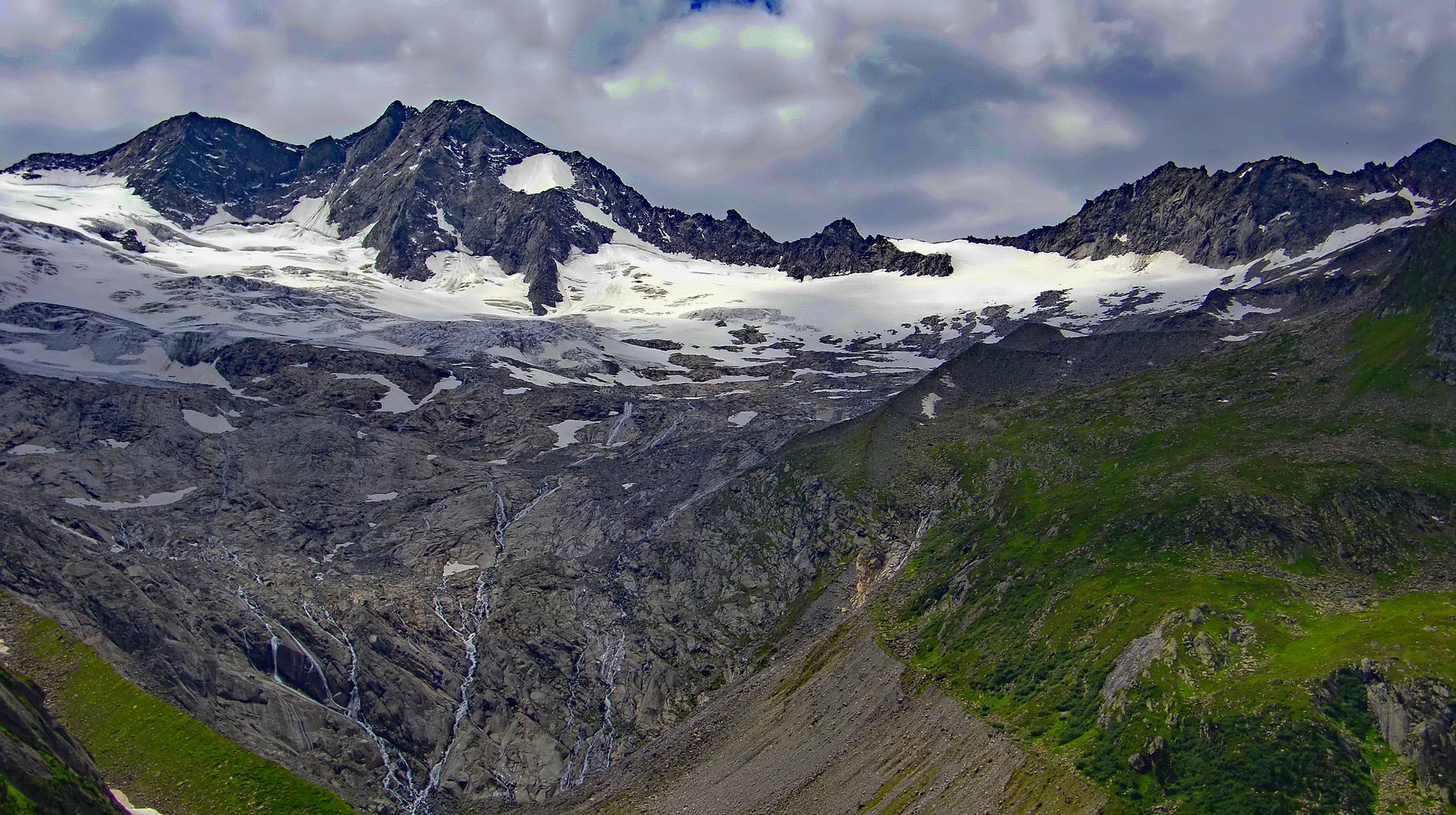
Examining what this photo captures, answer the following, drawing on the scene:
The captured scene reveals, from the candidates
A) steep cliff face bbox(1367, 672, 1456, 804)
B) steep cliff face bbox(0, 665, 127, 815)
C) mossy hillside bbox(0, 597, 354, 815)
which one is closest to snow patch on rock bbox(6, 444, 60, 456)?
mossy hillside bbox(0, 597, 354, 815)

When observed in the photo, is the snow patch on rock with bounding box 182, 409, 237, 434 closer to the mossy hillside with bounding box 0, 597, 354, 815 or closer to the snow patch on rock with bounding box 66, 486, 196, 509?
the snow patch on rock with bounding box 66, 486, 196, 509

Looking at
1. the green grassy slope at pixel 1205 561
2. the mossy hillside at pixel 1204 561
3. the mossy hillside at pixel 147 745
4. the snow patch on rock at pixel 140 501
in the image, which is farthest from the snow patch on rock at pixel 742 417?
the mossy hillside at pixel 147 745

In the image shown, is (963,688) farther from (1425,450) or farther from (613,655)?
(1425,450)

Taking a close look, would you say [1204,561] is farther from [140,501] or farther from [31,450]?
[31,450]

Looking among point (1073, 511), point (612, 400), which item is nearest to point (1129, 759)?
point (1073, 511)

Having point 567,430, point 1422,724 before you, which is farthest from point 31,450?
point 1422,724

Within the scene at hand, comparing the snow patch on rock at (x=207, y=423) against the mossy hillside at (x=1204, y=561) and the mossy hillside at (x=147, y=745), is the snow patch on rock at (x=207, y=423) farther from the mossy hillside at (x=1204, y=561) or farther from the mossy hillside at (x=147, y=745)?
the mossy hillside at (x=1204, y=561)
